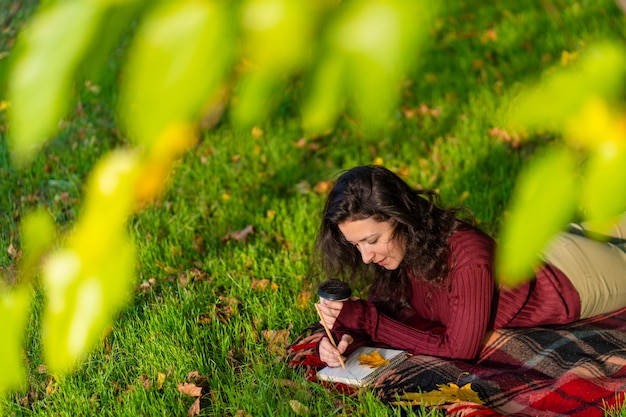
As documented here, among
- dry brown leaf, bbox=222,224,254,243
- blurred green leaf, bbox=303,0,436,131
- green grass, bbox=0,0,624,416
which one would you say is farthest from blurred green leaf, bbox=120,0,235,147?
dry brown leaf, bbox=222,224,254,243

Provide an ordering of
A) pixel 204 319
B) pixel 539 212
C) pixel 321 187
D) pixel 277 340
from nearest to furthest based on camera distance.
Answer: pixel 539 212, pixel 277 340, pixel 204 319, pixel 321 187

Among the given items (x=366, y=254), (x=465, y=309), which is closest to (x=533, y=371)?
(x=465, y=309)

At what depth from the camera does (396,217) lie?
285 cm

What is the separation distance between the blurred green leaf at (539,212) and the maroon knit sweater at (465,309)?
6.43 feet

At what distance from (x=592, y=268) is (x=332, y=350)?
1.10 m

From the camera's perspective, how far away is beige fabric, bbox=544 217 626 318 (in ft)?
10.2

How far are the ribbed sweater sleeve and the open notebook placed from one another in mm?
54

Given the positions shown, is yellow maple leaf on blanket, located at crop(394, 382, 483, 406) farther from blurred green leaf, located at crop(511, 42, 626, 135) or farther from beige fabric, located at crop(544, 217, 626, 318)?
blurred green leaf, located at crop(511, 42, 626, 135)

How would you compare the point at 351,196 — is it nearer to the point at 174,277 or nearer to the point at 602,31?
the point at 174,277

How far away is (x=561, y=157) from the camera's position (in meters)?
0.94

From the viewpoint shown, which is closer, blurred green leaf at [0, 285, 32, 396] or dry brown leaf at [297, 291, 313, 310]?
blurred green leaf at [0, 285, 32, 396]

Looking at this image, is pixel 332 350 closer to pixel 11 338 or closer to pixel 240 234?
pixel 240 234

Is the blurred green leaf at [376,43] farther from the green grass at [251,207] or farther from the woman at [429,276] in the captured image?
the woman at [429,276]

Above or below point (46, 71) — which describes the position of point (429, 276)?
below
